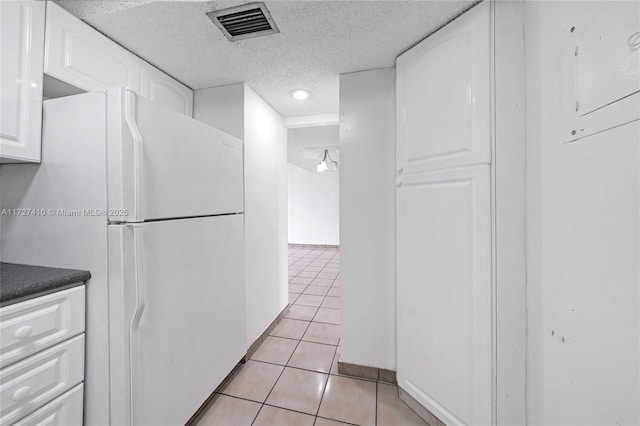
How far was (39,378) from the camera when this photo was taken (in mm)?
894

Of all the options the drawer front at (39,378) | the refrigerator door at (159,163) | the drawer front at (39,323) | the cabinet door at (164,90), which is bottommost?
the drawer front at (39,378)

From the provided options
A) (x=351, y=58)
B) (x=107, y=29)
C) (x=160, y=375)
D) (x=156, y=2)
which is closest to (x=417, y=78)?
(x=351, y=58)

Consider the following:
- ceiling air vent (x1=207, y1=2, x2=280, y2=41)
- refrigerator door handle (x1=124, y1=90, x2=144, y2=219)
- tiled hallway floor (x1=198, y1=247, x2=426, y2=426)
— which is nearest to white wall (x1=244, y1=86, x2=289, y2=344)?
tiled hallway floor (x1=198, y1=247, x2=426, y2=426)

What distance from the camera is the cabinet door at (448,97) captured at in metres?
1.12

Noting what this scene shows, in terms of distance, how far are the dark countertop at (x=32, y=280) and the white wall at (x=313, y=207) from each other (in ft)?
19.9

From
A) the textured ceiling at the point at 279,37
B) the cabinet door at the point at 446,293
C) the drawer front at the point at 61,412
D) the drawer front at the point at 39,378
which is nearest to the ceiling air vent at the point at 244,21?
the textured ceiling at the point at 279,37

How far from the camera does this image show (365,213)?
69.6 inches

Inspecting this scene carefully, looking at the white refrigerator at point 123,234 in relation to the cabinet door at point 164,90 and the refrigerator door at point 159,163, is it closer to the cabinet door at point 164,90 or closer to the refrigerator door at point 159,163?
the refrigerator door at point 159,163

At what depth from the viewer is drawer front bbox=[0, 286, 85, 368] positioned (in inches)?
32.2

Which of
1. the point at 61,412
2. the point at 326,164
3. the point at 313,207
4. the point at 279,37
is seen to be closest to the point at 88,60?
the point at 279,37

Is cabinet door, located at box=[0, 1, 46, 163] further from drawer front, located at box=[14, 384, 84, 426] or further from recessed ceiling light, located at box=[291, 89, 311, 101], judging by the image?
recessed ceiling light, located at box=[291, 89, 311, 101]

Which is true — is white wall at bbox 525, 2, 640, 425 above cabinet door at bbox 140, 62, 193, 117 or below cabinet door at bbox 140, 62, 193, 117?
below

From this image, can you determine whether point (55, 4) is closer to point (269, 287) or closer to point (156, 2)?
point (156, 2)

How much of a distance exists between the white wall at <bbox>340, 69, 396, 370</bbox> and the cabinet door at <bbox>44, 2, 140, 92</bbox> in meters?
1.36
